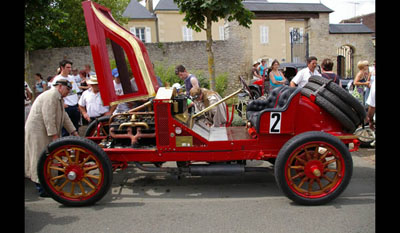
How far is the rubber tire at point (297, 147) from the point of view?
381 cm

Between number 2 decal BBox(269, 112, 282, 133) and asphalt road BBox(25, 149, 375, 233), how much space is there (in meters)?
0.91

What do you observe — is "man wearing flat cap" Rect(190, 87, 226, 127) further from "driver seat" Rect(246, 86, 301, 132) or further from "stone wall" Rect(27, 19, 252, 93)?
"stone wall" Rect(27, 19, 252, 93)

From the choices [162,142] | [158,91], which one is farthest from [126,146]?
[158,91]

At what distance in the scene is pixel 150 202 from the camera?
4.22m

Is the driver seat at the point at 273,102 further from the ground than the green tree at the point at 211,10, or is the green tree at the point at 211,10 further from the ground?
the green tree at the point at 211,10

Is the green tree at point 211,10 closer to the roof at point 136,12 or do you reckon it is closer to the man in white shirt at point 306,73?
the man in white shirt at point 306,73

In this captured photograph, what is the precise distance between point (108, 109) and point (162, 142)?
98.0 inches

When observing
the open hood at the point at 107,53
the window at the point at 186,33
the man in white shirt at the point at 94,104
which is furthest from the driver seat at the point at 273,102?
the window at the point at 186,33

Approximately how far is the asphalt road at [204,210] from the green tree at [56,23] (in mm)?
9532

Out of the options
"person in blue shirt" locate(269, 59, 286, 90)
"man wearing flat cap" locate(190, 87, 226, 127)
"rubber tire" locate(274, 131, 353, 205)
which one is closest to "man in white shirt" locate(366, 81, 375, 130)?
"person in blue shirt" locate(269, 59, 286, 90)

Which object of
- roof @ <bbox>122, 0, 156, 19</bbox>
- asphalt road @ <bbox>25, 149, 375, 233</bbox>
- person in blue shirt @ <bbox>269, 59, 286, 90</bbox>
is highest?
roof @ <bbox>122, 0, 156, 19</bbox>

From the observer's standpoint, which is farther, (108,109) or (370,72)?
(370,72)

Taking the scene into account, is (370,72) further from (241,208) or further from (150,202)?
(150,202)

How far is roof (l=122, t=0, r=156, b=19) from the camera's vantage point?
2973 centimetres
